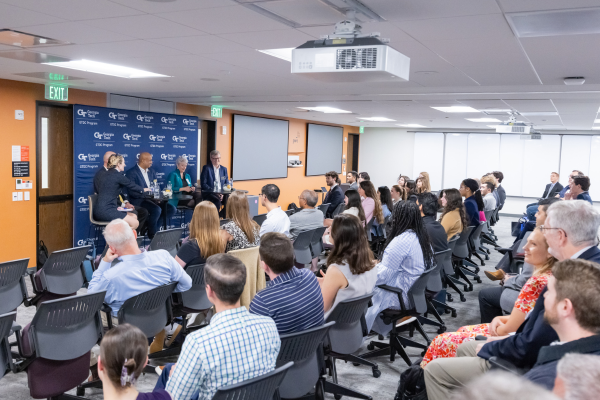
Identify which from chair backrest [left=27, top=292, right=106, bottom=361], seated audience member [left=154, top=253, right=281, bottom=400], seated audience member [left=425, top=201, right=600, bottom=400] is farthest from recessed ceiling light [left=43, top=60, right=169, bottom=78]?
seated audience member [left=425, top=201, right=600, bottom=400]

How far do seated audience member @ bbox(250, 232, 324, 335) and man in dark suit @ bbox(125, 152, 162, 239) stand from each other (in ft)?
19.7

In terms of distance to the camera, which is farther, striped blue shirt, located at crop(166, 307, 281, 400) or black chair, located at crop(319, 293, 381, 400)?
black chair, located at crop(319, 293, 381, 400)

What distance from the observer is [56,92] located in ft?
24.1

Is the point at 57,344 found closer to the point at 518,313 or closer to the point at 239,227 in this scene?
the point at 239,227

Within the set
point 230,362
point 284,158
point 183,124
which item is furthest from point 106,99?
point 230,362

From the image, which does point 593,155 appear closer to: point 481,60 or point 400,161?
point 400,161

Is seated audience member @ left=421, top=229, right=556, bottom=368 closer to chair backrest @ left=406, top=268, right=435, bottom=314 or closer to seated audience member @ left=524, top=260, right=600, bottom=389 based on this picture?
chair backrest @ left=406, top=268, right=435, bottom=314

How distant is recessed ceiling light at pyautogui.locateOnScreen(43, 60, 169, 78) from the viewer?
5.46 m

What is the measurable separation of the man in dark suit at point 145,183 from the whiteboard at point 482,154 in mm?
11213

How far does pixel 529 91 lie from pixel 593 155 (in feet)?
34.2

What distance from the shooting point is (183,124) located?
32.3ft

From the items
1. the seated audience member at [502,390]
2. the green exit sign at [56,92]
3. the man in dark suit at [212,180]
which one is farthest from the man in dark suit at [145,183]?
the seated audience member at [502,390]

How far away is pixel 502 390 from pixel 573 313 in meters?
1.45

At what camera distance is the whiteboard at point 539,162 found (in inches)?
607
